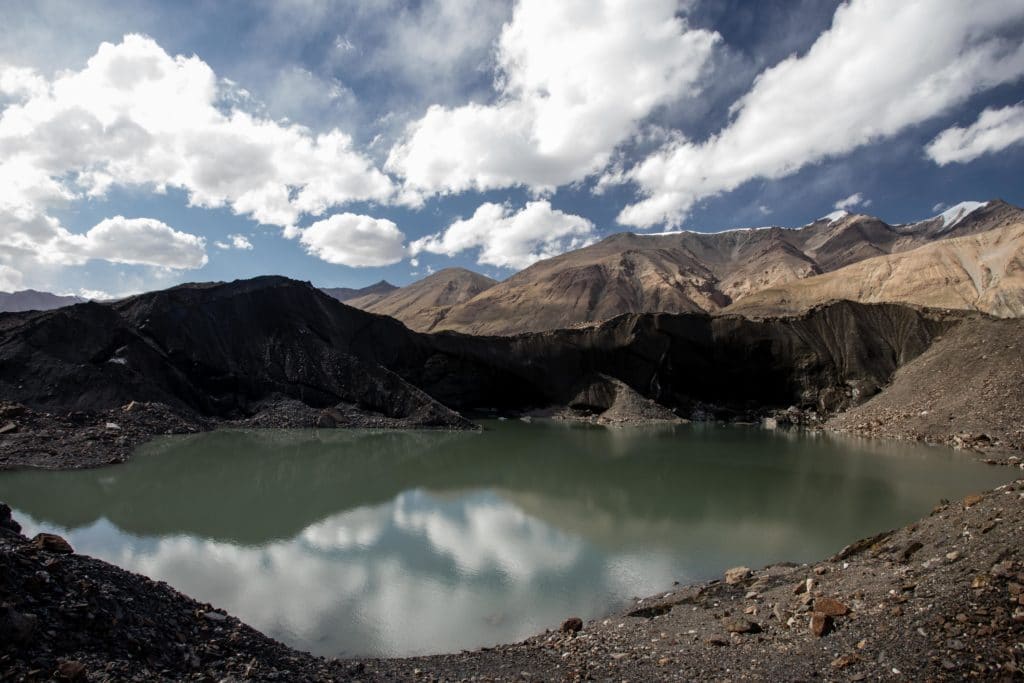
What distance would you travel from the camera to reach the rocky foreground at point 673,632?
5176 mm

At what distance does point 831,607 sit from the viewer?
7.19 meters

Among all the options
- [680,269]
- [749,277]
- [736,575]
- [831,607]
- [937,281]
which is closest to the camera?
[831,607]

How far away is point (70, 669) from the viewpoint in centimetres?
447

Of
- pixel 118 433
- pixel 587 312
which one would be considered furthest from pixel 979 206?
pixel 118 433

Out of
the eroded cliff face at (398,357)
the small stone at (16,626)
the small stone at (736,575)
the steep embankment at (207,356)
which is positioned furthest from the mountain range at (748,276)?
the small stone at (16,626)

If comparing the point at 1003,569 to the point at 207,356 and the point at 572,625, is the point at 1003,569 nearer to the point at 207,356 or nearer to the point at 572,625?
the point at 572,625

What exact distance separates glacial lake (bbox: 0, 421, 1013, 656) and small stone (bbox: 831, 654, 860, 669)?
4.05 m

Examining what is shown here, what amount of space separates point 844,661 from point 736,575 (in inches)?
185

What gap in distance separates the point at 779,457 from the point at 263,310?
32499mm

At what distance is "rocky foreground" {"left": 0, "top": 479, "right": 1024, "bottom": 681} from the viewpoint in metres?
5.18

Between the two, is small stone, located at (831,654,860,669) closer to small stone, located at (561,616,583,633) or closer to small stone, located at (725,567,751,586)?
small stone, located at (561,616,583,633)

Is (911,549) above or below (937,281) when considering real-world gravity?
below

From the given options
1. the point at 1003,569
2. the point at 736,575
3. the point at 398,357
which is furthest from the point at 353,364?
the point at 1003,569

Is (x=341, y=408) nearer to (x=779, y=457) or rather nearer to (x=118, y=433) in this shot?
(x=118, y=433)
